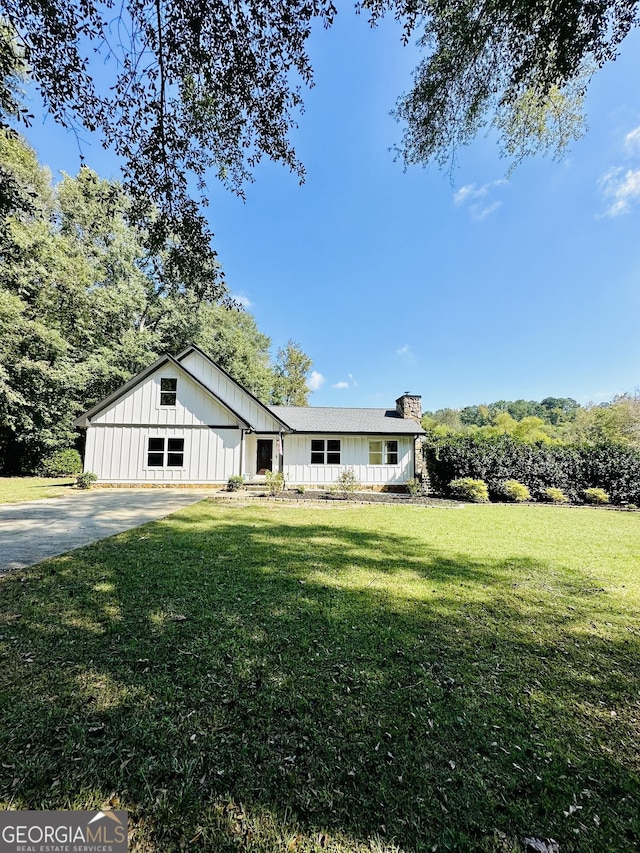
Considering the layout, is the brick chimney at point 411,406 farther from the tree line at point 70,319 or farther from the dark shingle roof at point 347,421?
the tree line at point 70,319

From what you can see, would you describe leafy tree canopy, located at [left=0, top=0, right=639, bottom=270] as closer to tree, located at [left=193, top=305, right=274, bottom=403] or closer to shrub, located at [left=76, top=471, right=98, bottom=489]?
shrub, located at [left=76, top=471, right=98, bottom=489]

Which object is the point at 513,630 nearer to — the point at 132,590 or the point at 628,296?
the point at 132,590

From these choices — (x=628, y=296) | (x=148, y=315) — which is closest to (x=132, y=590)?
(x=628, y=296)

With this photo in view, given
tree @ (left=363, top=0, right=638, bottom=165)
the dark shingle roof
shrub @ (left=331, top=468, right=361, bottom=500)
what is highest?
tree @ (left=363, top=0, right=638, bottom=165)

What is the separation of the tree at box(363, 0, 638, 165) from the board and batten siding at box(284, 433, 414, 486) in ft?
47.8

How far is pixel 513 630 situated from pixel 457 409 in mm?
76881

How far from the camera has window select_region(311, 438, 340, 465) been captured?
730 inches

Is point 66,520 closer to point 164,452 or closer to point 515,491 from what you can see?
point 164,452

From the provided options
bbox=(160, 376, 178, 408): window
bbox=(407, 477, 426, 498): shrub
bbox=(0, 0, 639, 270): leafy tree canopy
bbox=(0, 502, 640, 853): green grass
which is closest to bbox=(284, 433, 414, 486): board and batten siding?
bbox=(407, 477, 426, 498): shrub

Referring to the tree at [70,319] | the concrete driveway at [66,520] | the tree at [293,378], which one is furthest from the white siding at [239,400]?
the tree at [293,378]

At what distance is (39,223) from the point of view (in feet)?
61.2

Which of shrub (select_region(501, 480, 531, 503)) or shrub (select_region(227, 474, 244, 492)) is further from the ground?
shrub (select_region(227, 474, 244, 492))

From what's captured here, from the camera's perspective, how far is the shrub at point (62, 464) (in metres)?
20.7

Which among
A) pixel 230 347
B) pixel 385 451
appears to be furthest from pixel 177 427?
pixel 230 347
